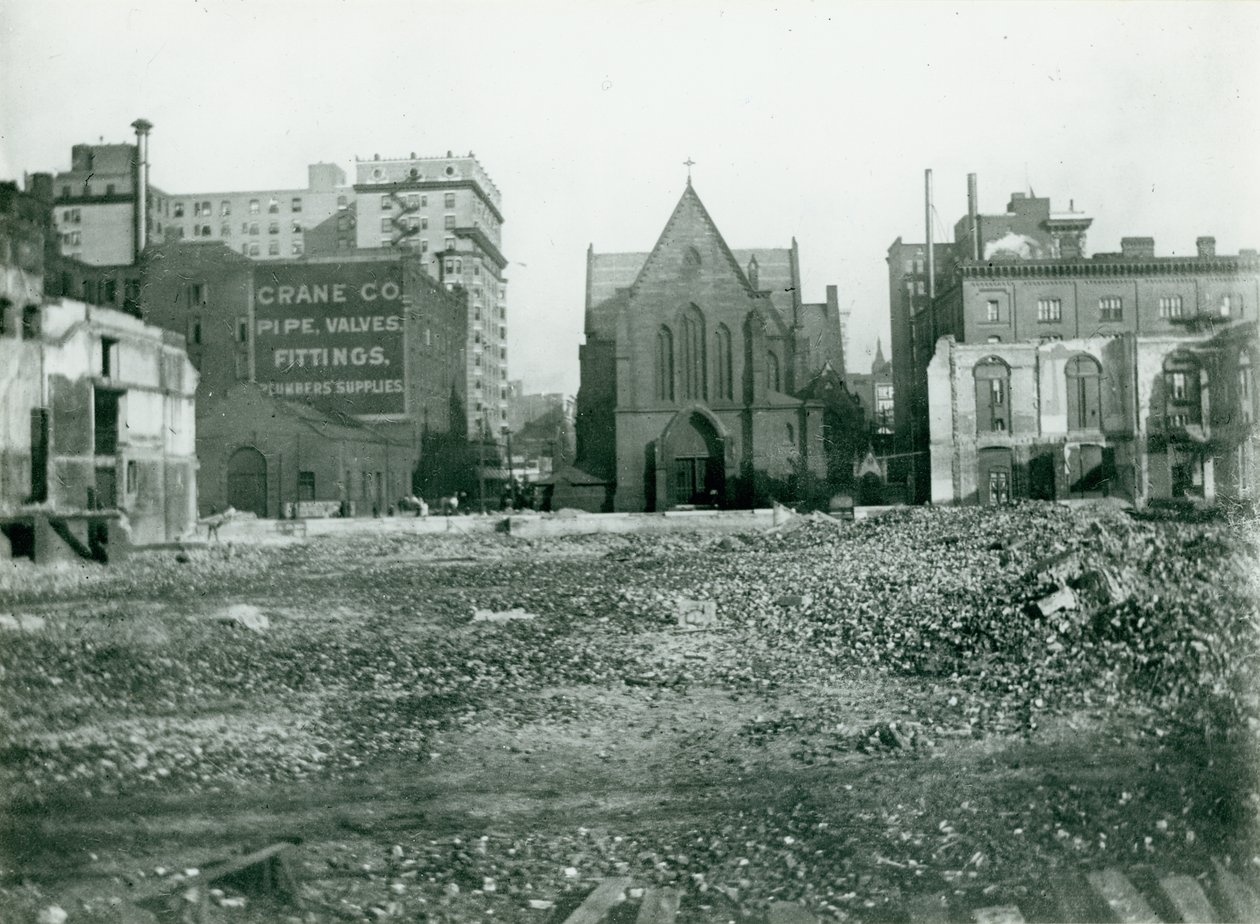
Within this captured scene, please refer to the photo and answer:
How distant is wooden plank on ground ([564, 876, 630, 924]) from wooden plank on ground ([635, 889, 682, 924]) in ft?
0.58

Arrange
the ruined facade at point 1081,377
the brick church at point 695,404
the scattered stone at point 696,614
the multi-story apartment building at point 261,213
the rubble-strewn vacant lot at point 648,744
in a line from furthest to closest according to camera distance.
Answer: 1. the brick church at point 695,404
2. the ruined facade at point 1081,377
3. the multi-story apartment building at point 261,213
4. the scattered stone at point 696,614
5. the rubble-strewn vacant lot at point 648,744

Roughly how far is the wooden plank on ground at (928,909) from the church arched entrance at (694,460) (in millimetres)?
34461

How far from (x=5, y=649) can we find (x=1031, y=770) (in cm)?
1000

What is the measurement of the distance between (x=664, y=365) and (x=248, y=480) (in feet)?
61.4

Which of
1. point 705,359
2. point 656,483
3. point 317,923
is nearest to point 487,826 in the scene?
point 317,923

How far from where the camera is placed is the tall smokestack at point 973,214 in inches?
2026

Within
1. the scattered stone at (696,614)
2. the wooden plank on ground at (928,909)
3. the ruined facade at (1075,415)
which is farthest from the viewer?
the ruined facade at (1075,415)

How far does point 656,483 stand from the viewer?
40000 millimetres

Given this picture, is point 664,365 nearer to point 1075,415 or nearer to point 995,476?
point 995,476

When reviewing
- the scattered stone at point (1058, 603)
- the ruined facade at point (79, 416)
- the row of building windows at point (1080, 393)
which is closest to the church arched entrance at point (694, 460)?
the row of building windows at point (1080, 393)

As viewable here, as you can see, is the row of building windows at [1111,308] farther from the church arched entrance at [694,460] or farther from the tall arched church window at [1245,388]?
the church arched entrance at [694,460]

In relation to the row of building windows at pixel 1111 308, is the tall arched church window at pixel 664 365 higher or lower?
lower

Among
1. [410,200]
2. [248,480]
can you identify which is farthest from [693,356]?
[248,480]

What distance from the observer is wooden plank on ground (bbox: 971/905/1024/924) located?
18.7 ft
